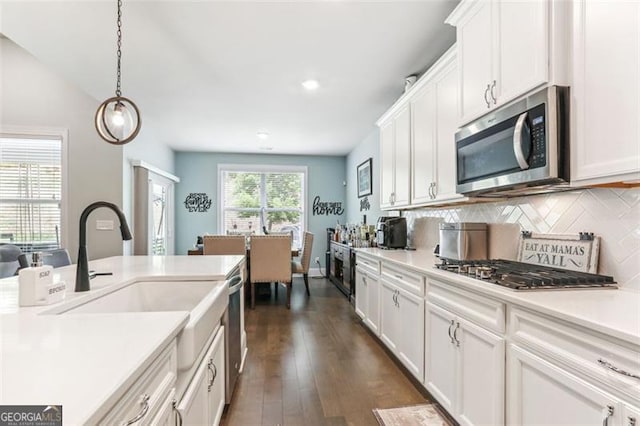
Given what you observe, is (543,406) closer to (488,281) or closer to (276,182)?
(488,281)

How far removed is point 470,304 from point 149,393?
143 cm

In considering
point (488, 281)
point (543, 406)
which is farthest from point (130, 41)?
point (543, 406)

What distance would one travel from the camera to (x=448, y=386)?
1.77 m

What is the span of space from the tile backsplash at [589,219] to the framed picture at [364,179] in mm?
2752

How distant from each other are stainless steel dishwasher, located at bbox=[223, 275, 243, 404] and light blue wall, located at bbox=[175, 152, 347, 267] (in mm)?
4641

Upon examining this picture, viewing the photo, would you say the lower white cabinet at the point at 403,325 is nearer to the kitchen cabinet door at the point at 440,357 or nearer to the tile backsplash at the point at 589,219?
the kitchen cabinet door at the point at 440,357

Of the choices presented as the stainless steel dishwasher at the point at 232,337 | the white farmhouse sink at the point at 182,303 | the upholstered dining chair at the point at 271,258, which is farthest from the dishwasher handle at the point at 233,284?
the upholstered dining chair at the point at 271,258

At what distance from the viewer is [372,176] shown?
5.00 metres

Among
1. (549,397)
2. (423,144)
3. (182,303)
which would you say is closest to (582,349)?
(549,397)

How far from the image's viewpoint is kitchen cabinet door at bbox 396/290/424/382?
2100mm

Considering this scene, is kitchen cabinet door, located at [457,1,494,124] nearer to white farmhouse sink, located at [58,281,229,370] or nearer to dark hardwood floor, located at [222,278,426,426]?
white farmhouse sink, located at [58,281,229,370]

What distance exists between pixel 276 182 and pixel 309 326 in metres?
3.87

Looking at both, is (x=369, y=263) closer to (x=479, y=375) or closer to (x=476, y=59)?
(x=479, y=375)

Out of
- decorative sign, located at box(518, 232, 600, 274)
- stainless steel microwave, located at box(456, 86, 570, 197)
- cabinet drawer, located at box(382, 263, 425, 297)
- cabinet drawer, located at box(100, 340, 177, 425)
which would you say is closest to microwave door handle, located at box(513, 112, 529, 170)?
stainless steel microwave, located at box(456, 86, 570, 197)
